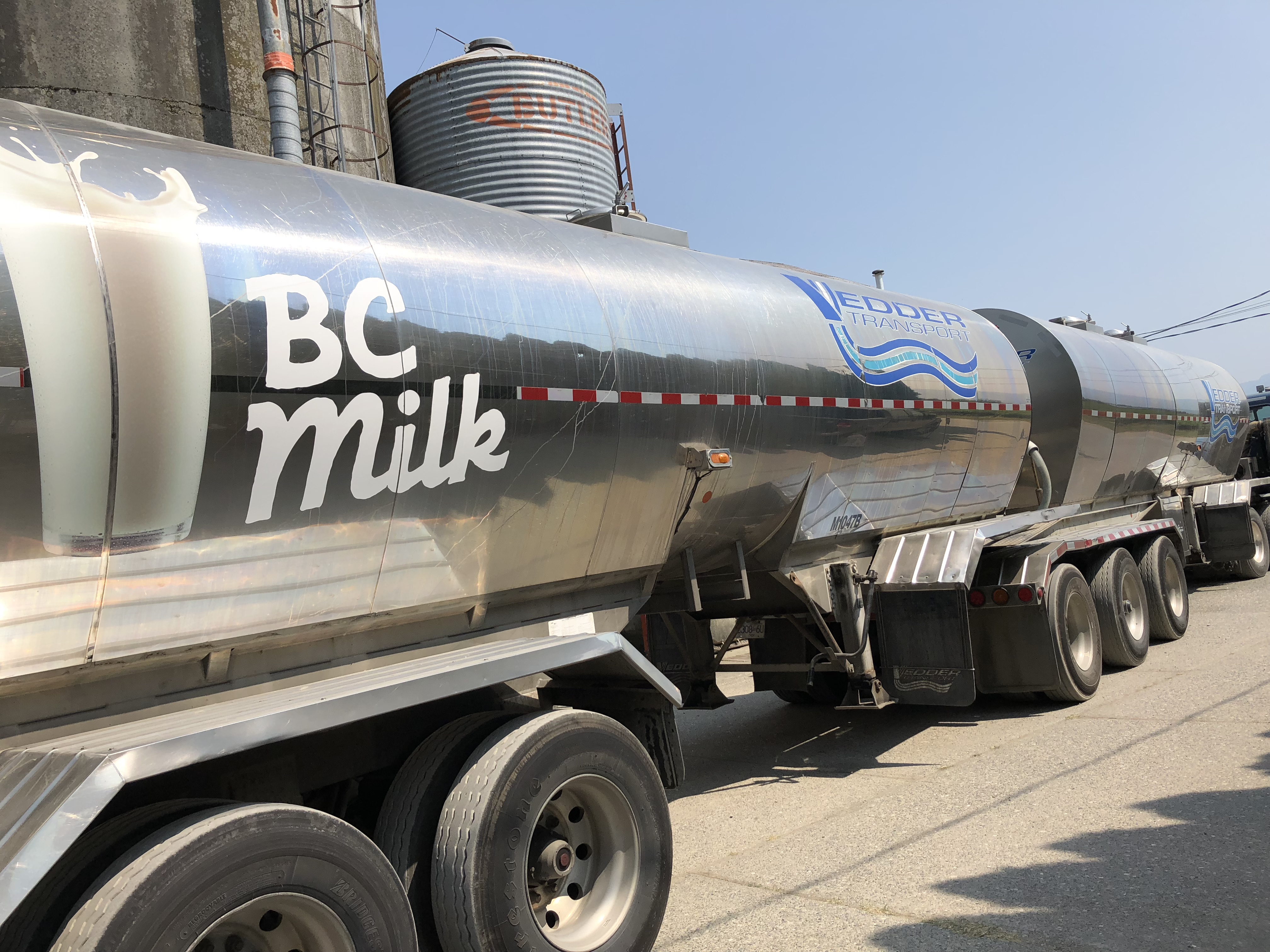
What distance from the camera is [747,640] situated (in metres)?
7.36

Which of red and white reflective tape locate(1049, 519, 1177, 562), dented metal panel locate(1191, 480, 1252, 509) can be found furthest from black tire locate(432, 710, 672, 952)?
dented metal panel locate(1191, 480, 1252, 509)

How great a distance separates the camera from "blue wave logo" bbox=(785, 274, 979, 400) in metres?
6.09

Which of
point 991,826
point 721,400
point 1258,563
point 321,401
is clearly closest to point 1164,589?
point 1258,563

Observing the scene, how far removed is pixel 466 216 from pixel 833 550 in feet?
11.3

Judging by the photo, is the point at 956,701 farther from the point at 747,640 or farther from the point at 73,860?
the point at 73,860

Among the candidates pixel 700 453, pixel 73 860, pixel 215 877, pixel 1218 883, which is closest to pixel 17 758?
pixel 73 860

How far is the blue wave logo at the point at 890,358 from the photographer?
20.0 ft

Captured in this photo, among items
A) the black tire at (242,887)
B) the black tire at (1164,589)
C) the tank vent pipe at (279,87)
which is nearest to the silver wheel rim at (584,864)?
the black tire at (242,887)

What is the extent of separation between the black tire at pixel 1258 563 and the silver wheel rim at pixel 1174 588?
4.37 m

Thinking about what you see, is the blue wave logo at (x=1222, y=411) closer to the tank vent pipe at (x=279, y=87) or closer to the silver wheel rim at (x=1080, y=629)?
the silver wheel rim at (x=1080, y=629)

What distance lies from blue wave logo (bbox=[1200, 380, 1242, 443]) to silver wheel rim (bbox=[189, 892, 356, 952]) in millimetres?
12900

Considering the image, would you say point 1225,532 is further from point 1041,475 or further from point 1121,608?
point 1041,475

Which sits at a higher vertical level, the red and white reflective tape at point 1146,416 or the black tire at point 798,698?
the red and white reflective tape at point 1146,416

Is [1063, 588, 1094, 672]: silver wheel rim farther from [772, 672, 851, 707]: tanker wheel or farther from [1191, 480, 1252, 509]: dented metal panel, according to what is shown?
[1191, 480, 1252, 509]: dented metal panel
